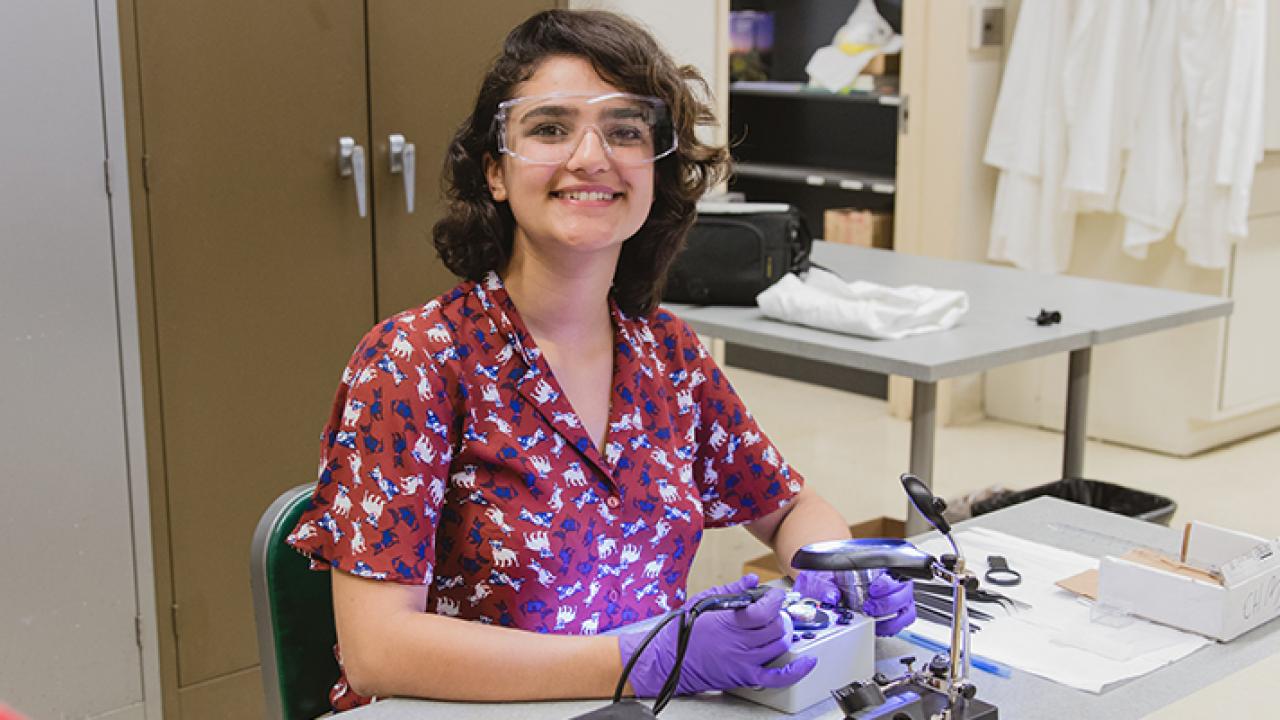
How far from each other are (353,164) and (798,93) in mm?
3035

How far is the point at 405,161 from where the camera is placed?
9.34ft

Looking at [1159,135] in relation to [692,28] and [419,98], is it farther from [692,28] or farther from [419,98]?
[419,98]

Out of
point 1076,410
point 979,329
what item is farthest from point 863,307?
point 1076,410

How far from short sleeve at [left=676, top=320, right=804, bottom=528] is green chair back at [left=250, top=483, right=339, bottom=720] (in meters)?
0.49

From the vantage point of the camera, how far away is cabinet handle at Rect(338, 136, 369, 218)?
9.05ft

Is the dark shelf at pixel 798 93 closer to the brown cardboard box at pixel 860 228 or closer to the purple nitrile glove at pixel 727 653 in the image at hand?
the brown cardboard box at pixel 860 228

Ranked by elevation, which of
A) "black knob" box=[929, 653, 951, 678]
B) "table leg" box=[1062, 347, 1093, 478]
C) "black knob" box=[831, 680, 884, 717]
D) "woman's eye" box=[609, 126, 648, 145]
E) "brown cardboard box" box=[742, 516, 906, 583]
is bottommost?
"brown cardboard box" box=[742, 516, 906, 583]

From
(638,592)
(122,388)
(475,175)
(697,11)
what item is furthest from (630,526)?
(697,11)

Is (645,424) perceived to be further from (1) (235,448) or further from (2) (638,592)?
(1) (235,448)

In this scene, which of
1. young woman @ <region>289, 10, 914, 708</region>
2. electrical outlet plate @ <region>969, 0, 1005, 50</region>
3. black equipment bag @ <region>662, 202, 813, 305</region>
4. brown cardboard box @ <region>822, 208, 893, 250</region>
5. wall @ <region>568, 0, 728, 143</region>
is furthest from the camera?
brown cardboard box @ <region>822, 208, 893, 250</region>

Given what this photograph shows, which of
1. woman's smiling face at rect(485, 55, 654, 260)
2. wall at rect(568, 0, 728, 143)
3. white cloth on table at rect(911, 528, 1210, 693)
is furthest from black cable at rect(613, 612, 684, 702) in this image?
wall at rect(568, 0, 728, 143)

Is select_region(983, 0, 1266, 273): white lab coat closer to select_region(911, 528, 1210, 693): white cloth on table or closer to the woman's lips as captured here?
select_region(911, 528, 1210, 693): white cloth on table

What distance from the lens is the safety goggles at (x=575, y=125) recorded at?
155cm

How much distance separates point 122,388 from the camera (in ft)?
8.34
